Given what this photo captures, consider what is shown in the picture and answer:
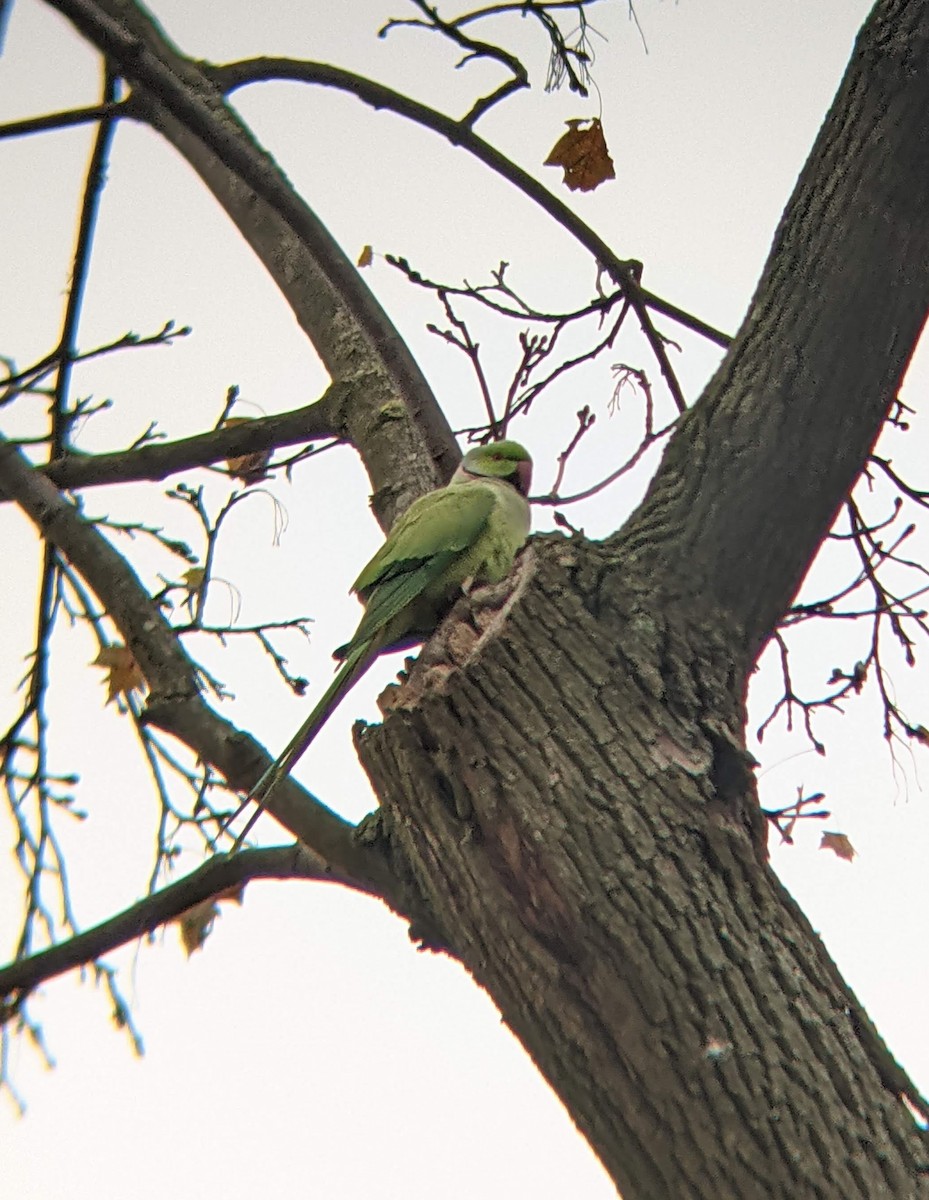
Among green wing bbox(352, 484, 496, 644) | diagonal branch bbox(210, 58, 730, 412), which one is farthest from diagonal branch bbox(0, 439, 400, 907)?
diagonal branch bbox(210, 58, 730, 412)

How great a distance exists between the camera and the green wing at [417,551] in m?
2.99

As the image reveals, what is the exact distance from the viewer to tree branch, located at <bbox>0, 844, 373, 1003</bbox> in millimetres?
2340

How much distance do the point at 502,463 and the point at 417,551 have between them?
905 mm

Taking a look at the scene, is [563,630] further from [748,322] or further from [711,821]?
[748,322]

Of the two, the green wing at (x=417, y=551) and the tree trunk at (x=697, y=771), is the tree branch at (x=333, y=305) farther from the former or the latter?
the tree trunk at (x=697, y=771)

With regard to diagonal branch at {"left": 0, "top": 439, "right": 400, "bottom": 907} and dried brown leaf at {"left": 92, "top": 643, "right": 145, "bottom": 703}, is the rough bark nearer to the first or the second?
diagonal branch at {"left": 0, "top": 439, "right": 400, "bottom": 907}

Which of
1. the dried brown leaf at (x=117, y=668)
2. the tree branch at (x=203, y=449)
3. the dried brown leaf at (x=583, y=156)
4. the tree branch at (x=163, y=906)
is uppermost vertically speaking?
the dried brown leaf at (x=583, y=156)

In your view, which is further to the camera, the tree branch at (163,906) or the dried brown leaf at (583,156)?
the dried brown leaf at (583,156)

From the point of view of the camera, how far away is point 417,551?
301 cm

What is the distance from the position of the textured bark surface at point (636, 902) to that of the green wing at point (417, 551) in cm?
94

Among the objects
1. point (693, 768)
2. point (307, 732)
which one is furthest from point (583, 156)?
point (693, 768)

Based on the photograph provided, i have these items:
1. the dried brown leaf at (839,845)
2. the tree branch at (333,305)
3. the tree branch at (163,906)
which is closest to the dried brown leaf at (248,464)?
the tree branch at (333,305)

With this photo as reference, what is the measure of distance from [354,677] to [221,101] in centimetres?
195

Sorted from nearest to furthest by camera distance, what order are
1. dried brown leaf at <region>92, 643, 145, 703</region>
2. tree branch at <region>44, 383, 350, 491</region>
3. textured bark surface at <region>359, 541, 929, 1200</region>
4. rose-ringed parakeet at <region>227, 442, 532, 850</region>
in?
1. textured bark surface at <region>359, 541, 929, 1200</region>
2. rose-ringed parakeet at <region>227, 442, 532, 850</region>
3. tree branch at <region>44, 383, 350, 491</region>
4. dried brown leaf at <region>92, 643, 145, 703</region>
